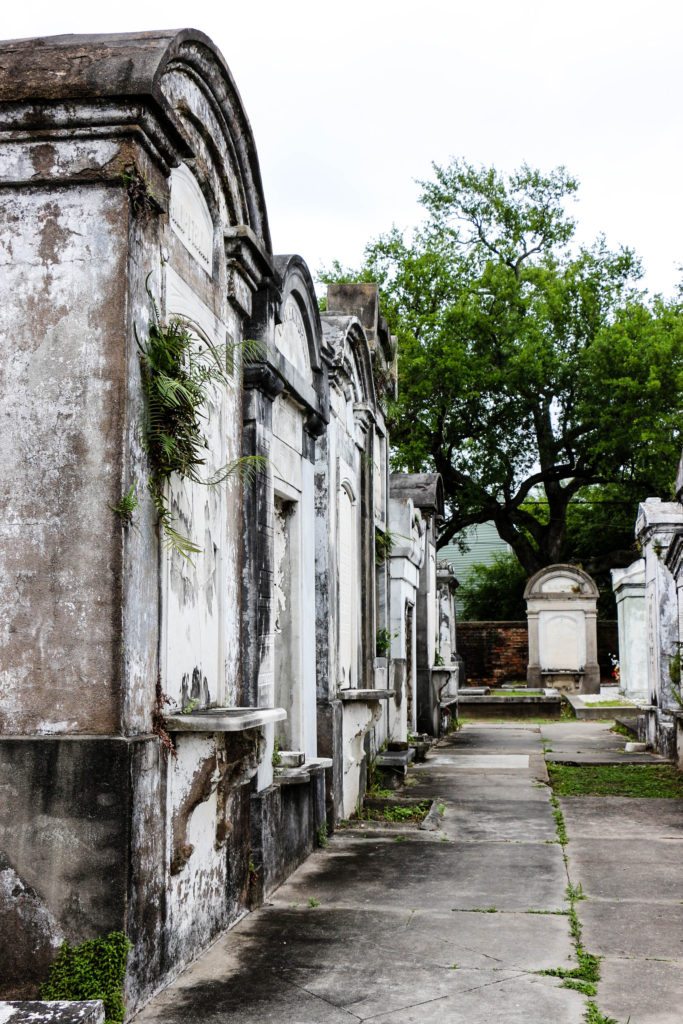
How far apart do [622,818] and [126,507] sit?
660cm

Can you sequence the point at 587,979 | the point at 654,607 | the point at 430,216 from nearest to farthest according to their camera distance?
1. the point at 587,979
2. the point at 654,607
3. the point at 430,216

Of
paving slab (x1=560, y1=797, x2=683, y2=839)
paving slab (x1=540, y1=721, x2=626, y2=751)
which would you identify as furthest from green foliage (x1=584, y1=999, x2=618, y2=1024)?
paving slab (x1=540, y1=721, x2=626, y2=751)

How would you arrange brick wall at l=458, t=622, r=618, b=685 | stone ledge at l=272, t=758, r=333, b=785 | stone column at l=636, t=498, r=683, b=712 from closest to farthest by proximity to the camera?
1. stone ledge at l=272, t=758, r=333, b=785
2. stone column at l=636, t=498, r=683, b=712
3. brick wall at l=458, t=622, r=618, b=685

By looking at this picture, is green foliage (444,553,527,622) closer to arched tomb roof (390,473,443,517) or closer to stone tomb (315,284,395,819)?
arched tomb roof (390,473,443,517)

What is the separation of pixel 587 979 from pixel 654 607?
32.3ft

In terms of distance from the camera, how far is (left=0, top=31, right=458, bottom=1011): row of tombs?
4.04 m

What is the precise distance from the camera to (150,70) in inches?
170

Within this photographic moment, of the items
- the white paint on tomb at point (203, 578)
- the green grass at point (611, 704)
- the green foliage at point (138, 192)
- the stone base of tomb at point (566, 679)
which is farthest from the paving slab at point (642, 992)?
the stone base of tomb at point (566, 679)

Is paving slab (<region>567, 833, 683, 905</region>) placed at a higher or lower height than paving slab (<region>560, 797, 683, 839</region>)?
higher

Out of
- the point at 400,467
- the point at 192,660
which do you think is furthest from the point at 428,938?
the point at 400,467

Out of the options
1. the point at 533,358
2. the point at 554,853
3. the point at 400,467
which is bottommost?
the point at 554,853

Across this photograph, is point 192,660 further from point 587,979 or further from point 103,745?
point 587,979

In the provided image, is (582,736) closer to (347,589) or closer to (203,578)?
(347,589)

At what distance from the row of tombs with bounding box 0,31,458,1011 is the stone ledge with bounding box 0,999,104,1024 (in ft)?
0.74
